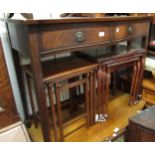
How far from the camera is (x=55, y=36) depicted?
83cm

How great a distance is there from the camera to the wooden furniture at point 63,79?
A: 3.05ft

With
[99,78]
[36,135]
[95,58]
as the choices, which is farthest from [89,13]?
[36,135]

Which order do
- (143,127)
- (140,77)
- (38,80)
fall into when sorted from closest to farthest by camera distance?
(38,80)
(143,127)
(140,77)

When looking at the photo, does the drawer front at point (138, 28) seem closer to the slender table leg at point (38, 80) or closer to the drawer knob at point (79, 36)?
the drawer knob at point (79, 36)

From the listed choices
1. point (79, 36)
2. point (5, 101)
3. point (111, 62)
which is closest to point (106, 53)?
point (111, 62)

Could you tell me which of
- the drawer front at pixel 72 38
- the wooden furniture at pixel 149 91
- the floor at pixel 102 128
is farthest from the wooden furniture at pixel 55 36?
the wooden furniture at pixel 149 91

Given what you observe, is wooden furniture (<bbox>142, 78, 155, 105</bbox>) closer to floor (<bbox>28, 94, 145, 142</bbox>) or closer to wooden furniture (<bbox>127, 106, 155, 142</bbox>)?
floor (<bbox>28, 94, 145, 142</bbox>)

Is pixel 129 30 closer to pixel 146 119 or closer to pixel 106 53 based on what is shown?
pixel 106 53

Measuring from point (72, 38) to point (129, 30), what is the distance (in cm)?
52

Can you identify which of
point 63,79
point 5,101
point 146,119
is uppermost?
point 63,79

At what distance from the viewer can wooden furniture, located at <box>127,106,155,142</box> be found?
92 centimetres

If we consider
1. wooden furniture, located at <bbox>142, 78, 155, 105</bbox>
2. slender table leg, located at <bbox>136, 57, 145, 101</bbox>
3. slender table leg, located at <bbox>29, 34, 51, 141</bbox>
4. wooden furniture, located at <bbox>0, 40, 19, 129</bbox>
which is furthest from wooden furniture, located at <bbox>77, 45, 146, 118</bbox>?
wooden furniture, located at <bbox>0, 40, 19, 129</bbox>

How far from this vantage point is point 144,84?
1540mm

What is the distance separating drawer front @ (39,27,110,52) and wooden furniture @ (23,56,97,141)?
0.16 metres
